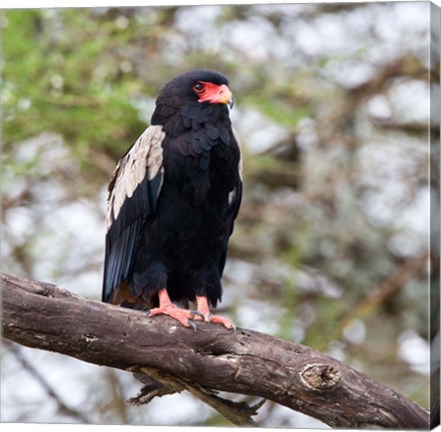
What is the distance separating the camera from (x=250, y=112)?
713 cm

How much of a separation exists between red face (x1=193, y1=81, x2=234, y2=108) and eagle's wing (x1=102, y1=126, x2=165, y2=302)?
231 mm

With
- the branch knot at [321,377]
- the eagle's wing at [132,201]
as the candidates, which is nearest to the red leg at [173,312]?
the eagle's wing at [132,201]

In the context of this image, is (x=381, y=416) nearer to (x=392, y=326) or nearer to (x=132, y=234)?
(x=132, y=234)

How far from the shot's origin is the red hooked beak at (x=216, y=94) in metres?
4.71

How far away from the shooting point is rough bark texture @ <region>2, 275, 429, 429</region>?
411cm

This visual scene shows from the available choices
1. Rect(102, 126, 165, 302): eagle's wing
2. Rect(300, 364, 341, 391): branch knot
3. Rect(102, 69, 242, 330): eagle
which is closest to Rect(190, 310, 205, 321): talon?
Rect(102, 69, 242, 330): eagle

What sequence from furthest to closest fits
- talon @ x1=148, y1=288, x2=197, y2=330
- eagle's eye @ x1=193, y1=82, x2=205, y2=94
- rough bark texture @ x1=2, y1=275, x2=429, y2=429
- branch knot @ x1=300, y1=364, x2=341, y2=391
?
eagle's eye @ x1=193, y1=82, x2=205, y2=94 → talon @ x1=148, y1=288, x2=197, y2=330 → branch knot @ x1=300, y1=364, x2=341, y2=391 → rough bark texture @ x1=2, y1=275, x2=429, y2=429

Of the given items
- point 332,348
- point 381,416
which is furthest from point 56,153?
point 381,416

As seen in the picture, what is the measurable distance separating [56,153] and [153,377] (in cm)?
304

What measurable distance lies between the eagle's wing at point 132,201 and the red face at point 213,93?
9.1 inches

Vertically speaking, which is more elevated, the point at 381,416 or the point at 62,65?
the point at 62,65

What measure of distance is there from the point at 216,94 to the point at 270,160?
2502 millimetres

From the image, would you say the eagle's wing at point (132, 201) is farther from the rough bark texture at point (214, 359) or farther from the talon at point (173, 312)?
the rough bark texture at point (214, 359)

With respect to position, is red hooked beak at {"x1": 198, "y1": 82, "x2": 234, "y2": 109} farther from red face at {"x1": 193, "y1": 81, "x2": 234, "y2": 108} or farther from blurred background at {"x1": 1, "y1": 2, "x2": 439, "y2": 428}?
blurred background at {"x1": 1, "y1": 2, "x2": 439, "y2": 428}
